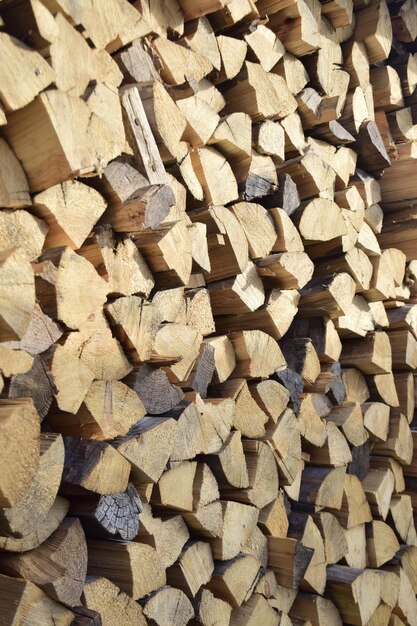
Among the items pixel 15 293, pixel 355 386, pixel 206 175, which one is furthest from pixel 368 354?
pixel 15 293

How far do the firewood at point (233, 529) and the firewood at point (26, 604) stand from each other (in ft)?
1.68

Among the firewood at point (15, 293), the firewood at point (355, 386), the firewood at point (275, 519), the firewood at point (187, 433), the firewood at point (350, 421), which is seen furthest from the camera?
the firewood at point (355, 386)

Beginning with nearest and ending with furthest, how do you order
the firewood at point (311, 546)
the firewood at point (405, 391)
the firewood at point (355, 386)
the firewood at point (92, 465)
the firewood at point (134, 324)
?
the firewood at point (92, 465), the firewood at point (134, 324), the firewood at point (311, 546), the firewood at point (355, 386), the firewood at point (405, 391)

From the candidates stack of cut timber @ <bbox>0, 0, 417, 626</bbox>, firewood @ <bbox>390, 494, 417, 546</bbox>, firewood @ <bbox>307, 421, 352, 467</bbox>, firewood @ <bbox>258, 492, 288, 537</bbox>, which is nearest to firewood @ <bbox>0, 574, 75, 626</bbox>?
stack of cut timber @ <bbox>0, 0, 417, 626</bbox>

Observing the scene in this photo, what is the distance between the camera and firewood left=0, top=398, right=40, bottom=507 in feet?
3.50

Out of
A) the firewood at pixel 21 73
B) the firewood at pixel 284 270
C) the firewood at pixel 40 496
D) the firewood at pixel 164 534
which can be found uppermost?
the firewood at pixel 21 73

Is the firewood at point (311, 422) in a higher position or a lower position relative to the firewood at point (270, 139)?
lower

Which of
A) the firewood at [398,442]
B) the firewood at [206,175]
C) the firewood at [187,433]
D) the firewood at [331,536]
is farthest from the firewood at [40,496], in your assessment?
the firewood at [398,442]

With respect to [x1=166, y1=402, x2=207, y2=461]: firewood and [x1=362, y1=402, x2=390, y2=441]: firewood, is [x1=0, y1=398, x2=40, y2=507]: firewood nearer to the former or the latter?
[x1=166, y1=402, x2=207, y2=461]: firewood

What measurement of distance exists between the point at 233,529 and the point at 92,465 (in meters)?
0.55

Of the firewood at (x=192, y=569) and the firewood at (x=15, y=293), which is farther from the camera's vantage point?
the firewood at (x=192, y=569)

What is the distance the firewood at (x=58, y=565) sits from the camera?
1.19 meters

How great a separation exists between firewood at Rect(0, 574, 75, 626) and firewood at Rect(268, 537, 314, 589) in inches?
31.0

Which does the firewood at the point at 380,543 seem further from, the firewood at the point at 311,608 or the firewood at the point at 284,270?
the firewood at the point at 284,270
